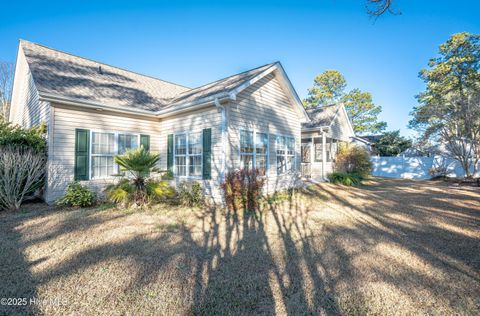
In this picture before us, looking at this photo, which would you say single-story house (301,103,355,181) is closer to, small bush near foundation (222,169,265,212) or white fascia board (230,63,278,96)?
white fascia board (230,63,278,96)

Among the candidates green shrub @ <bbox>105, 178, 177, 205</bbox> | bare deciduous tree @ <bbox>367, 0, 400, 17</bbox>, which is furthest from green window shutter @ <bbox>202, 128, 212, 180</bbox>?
bare deciduous tree @ <bbox>367, 0, 400, 17</bbox>

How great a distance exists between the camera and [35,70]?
836 cm

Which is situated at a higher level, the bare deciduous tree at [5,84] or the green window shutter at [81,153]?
the bare deciduous tree at [5,84]

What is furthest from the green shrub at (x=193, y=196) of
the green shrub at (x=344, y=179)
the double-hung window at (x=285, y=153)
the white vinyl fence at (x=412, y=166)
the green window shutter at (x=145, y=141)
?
the white vinyl fence at (x=412, y=166)

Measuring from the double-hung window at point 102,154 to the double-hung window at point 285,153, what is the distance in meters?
6.93

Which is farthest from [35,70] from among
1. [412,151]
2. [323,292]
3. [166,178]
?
[412,151]

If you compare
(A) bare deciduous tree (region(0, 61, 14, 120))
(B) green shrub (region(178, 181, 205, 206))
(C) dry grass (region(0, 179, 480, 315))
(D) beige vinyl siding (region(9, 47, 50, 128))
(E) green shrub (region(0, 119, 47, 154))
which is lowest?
(C) dry grass (region(0, 179, 480, 315))

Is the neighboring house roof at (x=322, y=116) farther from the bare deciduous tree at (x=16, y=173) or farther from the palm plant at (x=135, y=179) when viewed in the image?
the bare deciduous tree at (x=16, y=173)

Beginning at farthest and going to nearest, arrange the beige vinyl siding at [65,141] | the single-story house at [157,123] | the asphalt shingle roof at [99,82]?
the asphalt shingle roof at [99,82] < the single-story house at [157,123] < the beige vinyl siding at [65,141]

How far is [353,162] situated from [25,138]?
54.2 feet

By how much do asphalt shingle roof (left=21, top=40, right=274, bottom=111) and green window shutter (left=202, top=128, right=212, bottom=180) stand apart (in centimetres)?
152

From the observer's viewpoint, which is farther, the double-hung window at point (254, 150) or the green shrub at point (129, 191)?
the double-hung window at point (254, 150)

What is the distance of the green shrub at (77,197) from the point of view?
700 centimetres

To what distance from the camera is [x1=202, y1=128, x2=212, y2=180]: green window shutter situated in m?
7.91
